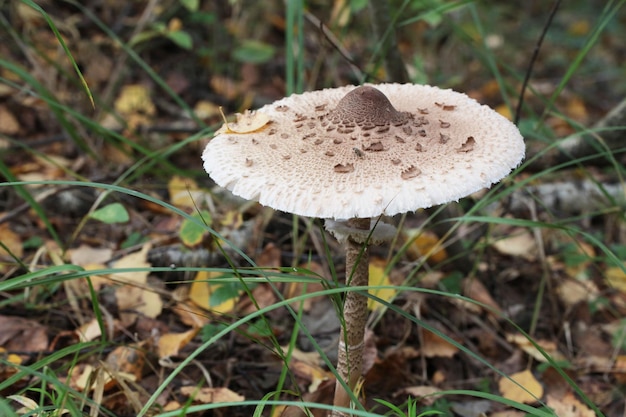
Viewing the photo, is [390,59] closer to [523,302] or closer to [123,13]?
[523,302]

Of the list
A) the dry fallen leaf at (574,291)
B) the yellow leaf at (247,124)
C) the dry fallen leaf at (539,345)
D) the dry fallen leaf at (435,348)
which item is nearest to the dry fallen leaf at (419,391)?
the dry fallen leaf at (435,348)

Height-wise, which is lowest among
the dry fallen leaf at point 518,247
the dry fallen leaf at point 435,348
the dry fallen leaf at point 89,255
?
the dry fallen leaf at point 435,348

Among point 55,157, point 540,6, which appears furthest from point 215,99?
point 540,6

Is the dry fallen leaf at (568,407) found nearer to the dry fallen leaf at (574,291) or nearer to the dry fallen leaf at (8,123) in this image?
the dry fallen leaf at (574,291)

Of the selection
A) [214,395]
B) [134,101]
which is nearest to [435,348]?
[214,395]

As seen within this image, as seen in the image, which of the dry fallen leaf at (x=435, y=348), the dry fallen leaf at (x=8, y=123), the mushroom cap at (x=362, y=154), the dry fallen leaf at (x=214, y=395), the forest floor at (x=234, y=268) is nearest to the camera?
the mushroom cap at (x=362, y=154)

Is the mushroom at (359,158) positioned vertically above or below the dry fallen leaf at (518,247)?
above

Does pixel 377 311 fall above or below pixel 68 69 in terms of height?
below
